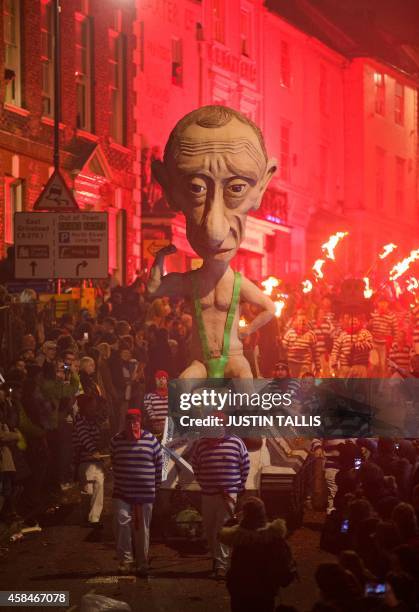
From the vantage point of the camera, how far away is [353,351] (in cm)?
1920

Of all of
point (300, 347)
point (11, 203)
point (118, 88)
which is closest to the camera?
point (300, 347)

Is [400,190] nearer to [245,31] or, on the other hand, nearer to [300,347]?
[245,31]

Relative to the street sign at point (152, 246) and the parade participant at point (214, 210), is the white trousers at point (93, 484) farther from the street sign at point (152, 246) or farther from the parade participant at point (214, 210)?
the street sign at point (152, 246)

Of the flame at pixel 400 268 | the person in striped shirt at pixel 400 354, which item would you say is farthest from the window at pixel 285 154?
the person in striped shirt at pixel 400 354

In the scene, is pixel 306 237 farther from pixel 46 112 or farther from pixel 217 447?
pixel 217 447

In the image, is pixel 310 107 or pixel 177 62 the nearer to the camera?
pixel 177 62

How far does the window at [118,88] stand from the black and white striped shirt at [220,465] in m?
17.8

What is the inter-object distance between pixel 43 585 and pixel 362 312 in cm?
1098

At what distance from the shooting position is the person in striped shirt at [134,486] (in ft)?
39.1

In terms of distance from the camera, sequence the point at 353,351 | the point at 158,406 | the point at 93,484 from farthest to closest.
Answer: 1. the point at 353,351
2. the point at 158,406
3. the point at 93,484

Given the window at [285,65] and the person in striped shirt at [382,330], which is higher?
the window at [285,65]

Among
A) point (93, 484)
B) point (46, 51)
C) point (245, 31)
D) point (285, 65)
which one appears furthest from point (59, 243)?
point (285, 65)

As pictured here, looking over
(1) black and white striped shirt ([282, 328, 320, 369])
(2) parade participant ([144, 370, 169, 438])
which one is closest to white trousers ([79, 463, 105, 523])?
(2) parade participant ([144, 370, 169, 438])

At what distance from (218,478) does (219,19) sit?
2452cm
